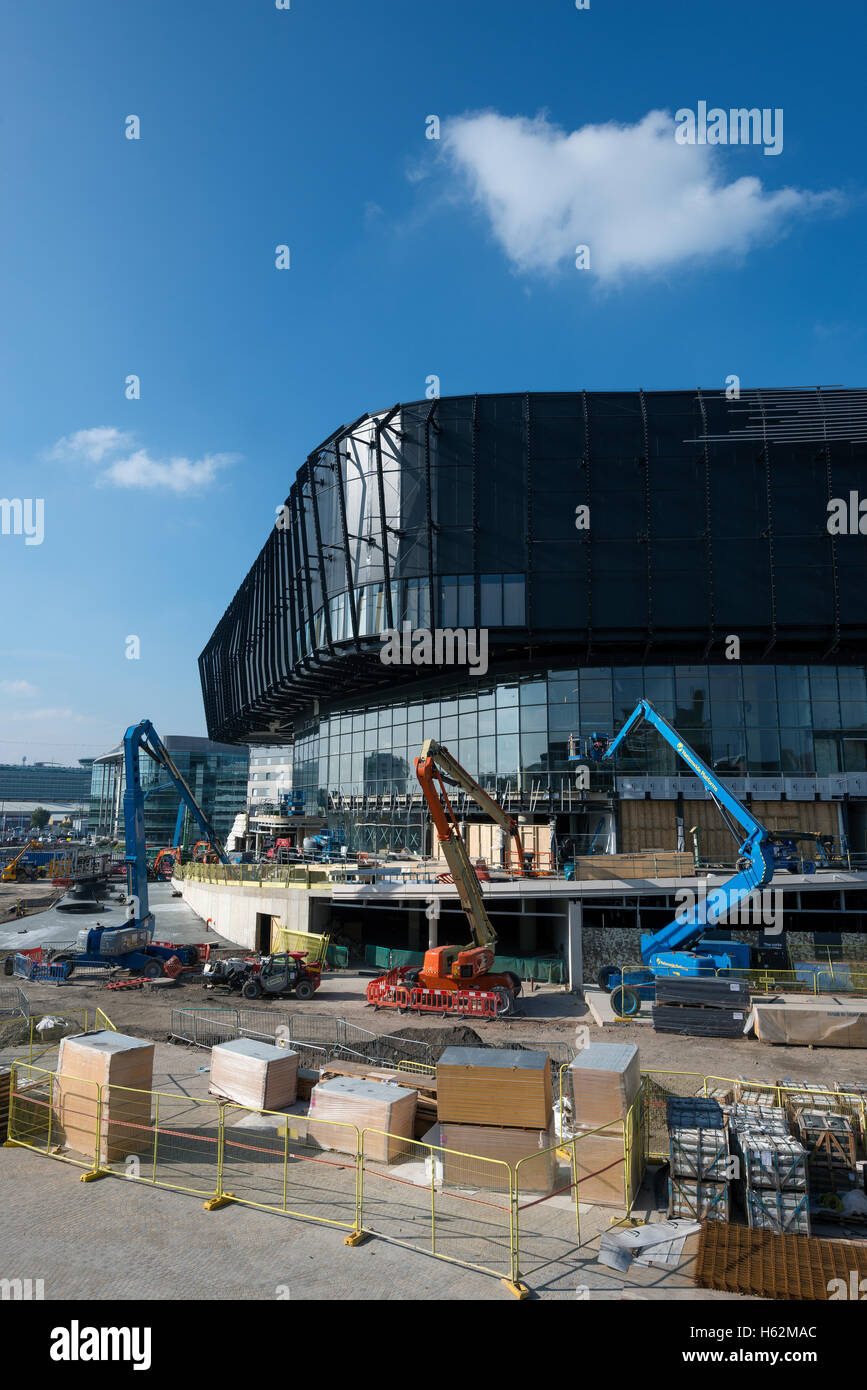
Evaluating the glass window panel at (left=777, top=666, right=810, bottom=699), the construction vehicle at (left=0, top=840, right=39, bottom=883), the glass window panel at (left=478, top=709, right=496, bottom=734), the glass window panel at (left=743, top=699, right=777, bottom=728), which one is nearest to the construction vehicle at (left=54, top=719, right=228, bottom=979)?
the glass window panel at (left=478, top=709, right=496, bottom=734)

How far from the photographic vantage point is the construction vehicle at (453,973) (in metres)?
27.6

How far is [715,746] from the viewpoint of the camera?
1665 inches

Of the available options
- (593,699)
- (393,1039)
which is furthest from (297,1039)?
(593,699)

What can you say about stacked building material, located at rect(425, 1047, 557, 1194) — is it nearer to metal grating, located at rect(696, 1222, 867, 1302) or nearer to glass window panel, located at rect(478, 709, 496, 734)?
metal grating, located at rect(696, 1222, 867, 1302)

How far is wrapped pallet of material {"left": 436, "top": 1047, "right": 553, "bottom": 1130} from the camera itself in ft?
41.5

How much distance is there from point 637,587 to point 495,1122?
32.9 metres

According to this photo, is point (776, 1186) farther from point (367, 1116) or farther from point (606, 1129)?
point (367, 1116)

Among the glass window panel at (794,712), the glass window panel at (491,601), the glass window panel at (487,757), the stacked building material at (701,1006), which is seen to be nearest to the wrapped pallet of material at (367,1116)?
the stacked building material at (701,1006)

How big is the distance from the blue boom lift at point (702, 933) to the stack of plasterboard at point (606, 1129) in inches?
529

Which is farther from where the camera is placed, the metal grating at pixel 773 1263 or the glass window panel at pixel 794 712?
the glass window panel at pixel 794 712

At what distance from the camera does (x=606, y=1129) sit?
12.4 metres

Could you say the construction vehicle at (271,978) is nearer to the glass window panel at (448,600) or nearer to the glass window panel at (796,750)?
the glass window panel at (448,600)

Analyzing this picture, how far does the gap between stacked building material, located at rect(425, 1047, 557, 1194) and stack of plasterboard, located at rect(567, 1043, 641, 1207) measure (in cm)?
53
